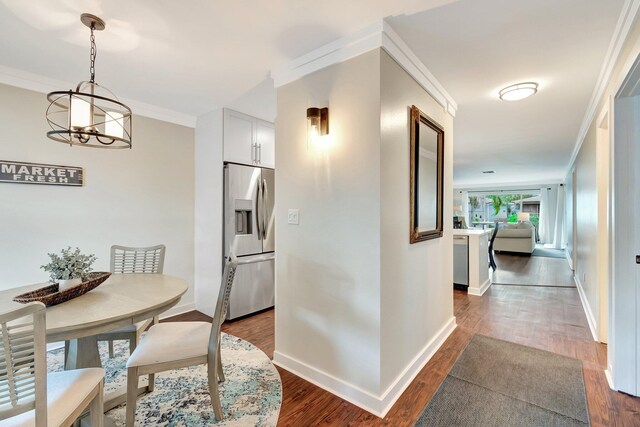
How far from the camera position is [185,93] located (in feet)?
9.69

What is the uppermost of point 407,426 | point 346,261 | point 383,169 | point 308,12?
point 308,12

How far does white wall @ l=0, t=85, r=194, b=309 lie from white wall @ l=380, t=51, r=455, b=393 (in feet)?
8.89

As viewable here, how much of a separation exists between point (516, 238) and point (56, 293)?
9.80 m

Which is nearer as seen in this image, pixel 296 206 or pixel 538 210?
pixel 296 206

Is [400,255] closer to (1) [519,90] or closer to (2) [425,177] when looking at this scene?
(2) [425,177]

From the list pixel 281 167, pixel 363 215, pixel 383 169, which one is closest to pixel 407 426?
pixel 363 215

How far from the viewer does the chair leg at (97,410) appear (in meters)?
1.34

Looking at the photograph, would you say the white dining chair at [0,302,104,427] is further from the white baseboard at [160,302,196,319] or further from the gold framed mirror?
the white baseboard at [160,302,196,319]

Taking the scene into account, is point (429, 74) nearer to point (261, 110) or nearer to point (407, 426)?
point (261, 110)

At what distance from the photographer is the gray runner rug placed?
1.75m

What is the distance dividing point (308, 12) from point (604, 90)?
8.39ft

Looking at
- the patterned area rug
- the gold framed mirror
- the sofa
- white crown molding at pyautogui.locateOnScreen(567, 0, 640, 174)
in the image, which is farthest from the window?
the patterned area rug

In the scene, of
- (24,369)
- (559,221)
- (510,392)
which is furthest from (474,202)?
(24,369)

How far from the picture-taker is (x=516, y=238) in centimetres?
838
